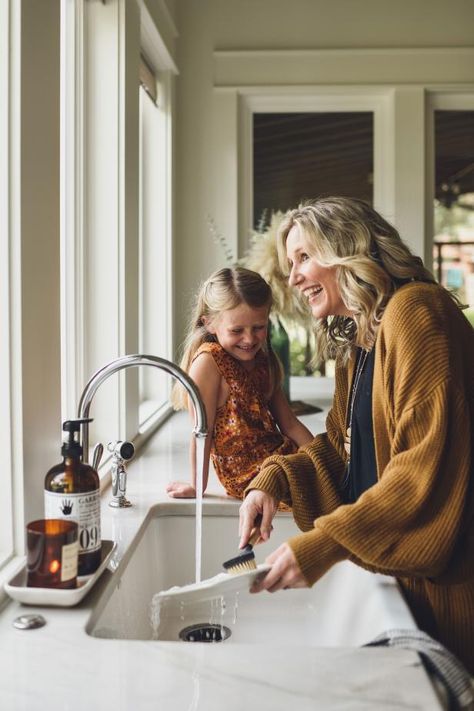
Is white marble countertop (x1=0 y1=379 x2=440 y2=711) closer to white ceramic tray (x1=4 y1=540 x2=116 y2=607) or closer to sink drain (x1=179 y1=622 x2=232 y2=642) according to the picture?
white ceramic tray (x1=4 y1=540 x2=116 y2=607)

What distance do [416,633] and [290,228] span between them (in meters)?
0.76

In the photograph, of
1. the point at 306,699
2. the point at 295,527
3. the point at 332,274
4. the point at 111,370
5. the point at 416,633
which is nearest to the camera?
the point at 306,699

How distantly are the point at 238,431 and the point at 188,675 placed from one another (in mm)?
871

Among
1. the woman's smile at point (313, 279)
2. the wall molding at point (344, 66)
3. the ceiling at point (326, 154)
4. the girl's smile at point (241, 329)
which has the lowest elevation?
the girl's smile at point (241, 329)

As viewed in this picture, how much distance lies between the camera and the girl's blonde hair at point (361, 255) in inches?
49.1

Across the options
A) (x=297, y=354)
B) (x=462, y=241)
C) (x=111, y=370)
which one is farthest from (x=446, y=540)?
(x=462, y=241)

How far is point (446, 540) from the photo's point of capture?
100cm

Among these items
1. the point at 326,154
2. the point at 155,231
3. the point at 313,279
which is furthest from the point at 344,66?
the point at 313,279

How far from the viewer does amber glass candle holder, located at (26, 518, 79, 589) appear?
3.19ft

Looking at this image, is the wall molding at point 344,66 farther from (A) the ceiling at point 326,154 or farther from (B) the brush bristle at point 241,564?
(B) the brush bristle at point 241,564

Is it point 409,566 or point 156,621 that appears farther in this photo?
point 156,621

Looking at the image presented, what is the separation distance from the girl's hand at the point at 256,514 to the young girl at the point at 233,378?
1.04 feet

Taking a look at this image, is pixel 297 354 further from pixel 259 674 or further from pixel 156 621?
pixel 259 674

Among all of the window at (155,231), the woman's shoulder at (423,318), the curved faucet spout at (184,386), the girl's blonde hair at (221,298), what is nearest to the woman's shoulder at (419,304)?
the woman's shoulder at (423,318)
